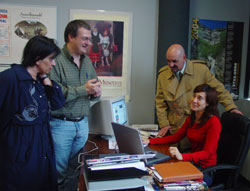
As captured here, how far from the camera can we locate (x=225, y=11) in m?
3.25

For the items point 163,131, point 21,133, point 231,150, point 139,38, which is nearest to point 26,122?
point 21,133

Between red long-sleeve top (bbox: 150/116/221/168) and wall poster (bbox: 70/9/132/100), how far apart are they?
1.11 m

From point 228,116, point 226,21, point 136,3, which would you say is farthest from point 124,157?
point 226,21

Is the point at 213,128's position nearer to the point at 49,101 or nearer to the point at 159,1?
the point at 49,101

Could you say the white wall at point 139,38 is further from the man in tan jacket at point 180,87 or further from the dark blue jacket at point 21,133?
the dark blue jacket at point 21,133

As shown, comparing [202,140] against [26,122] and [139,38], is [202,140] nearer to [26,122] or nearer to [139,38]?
[26,122]

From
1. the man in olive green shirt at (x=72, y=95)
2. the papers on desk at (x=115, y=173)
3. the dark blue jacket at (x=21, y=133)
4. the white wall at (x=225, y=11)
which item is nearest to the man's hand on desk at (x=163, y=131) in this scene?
the man in olive green shirt at (x=72, y=95)

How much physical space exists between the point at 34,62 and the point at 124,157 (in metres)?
0.83

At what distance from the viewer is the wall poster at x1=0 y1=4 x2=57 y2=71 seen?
289cm

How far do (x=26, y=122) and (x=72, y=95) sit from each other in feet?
1.39

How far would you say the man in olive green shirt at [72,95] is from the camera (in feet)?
6.22

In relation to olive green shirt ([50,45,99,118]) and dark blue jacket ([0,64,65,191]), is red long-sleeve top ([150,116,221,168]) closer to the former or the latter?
olive green shirt ([50,45,99,118])

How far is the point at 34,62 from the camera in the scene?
5.20ft

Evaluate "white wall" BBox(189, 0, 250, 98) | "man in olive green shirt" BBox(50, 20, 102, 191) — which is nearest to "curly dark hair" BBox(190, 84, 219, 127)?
"man in olive green shirt" BBox(50, 20, 102, 191)
